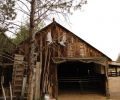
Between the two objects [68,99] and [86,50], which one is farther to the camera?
[86,50]

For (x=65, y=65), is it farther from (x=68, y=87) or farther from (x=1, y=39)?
(x=1, y=39)

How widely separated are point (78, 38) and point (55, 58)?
7.88ft

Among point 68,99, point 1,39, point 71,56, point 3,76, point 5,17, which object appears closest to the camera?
point 5,17

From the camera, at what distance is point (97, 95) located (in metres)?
22.5

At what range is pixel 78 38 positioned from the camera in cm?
2291

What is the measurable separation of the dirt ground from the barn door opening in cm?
190

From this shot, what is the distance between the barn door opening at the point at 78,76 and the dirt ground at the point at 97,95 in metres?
1.90

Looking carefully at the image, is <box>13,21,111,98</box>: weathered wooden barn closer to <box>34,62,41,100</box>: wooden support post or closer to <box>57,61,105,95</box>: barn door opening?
<box>34,62,41,100</box>: wooden support post

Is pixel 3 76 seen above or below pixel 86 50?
below

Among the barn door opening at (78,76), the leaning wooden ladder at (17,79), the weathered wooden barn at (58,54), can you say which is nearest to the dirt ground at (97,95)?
the weathered wooden barn at (58,54)

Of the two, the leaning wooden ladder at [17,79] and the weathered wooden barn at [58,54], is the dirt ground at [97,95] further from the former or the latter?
the leaning wooden ladder at [17,79]

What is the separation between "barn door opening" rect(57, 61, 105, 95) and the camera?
84.4ft

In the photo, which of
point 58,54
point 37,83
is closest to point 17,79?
point 37,83

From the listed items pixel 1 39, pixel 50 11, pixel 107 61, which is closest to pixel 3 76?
pixel 1 39
